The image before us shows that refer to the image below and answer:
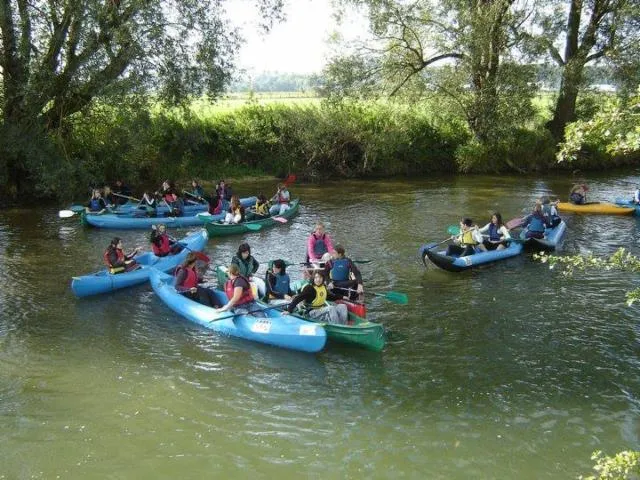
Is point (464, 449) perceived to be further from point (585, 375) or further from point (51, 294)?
point (51, 294)

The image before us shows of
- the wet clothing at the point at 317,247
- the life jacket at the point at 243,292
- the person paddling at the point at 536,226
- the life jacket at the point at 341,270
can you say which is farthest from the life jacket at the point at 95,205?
the person paddling at the point at 536,226

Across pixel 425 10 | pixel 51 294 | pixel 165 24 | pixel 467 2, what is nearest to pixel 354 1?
pixel 425 10

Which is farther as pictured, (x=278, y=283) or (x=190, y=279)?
(x=190, y=279)

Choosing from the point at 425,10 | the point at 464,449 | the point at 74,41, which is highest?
the point at 425,10

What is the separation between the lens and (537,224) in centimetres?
1563

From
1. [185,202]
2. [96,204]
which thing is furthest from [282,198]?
[96,204]

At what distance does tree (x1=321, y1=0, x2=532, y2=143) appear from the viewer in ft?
83.1

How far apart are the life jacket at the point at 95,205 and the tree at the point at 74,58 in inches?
105

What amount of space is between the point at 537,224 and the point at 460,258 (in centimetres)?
315

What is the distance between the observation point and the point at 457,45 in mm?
26062

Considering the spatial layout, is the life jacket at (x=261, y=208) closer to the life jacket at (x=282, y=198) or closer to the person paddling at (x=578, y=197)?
the life jacket at (x=282, y=198)

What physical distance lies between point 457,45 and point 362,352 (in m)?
19.9

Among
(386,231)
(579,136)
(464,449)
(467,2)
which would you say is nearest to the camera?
(579,136)

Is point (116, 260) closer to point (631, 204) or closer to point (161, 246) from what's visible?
point (161, 246)
